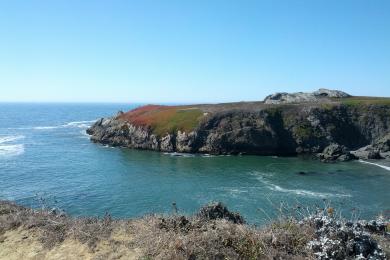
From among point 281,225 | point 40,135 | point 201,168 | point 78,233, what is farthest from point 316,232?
point 40,135

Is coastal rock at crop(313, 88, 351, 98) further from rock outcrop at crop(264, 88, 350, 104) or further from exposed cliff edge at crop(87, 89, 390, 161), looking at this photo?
exposed cliff edge at crop(87, 89, 390, 161)

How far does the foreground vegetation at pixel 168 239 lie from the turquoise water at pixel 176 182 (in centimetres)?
2190

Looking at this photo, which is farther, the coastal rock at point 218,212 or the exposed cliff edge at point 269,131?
the exposed cliff edge at point 269,131

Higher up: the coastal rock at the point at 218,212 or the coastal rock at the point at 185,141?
the coastal rock at the point at 218,212

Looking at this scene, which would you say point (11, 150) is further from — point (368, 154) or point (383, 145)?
point (383, 145)

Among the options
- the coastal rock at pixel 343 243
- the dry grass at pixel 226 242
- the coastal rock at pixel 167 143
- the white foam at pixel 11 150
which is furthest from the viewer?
the coastal rock at pixel 167 143

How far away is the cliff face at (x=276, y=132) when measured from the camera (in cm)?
7825

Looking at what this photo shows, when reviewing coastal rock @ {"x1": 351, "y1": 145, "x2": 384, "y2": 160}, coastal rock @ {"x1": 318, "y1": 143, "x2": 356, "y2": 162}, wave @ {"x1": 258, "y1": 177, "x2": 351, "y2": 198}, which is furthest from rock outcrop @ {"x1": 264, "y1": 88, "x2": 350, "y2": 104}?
wave @ {"x1": 258, "y1": 177, "x2": 351, "y2": 198}

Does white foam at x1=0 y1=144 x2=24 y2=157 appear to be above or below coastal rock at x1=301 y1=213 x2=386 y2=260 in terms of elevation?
below

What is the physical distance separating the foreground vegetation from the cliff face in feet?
204

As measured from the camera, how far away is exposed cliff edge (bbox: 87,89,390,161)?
77938 millimetres

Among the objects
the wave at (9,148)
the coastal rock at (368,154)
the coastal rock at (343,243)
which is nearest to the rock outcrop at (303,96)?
the coastal rock at (368,154)

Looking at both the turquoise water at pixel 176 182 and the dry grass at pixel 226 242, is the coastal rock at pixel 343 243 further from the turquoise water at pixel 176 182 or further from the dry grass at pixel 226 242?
the turquoise water at pixel 176 182

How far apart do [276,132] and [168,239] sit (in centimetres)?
7382
